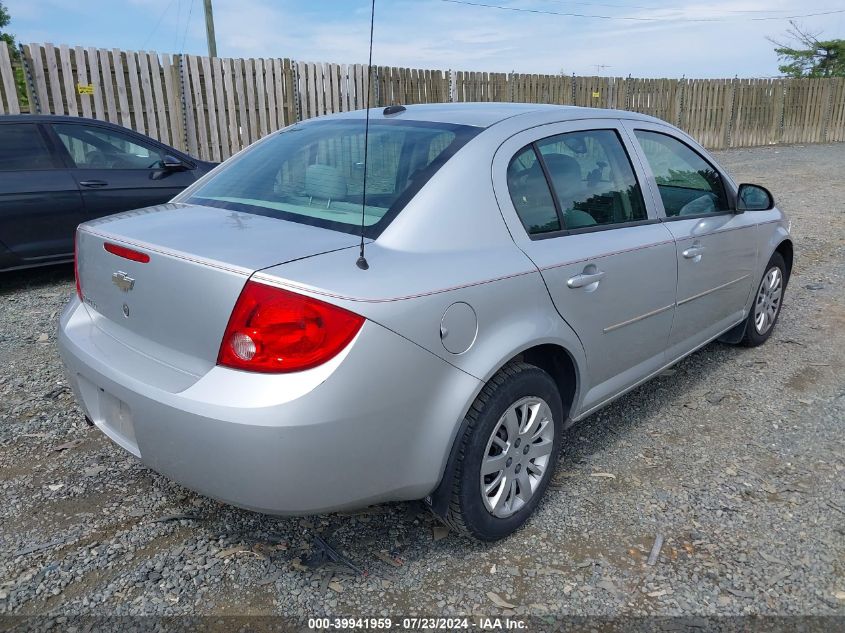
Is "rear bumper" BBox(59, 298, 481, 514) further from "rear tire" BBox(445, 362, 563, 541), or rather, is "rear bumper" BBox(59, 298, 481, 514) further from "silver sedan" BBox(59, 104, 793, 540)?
"rear tire" BBox(445, 362, 563, 541)

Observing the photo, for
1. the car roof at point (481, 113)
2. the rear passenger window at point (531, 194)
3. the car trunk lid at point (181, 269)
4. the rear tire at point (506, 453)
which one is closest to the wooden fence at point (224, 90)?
the car roof at point (481, 113)

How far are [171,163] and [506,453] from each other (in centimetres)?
520

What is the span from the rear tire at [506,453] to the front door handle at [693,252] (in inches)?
46.6

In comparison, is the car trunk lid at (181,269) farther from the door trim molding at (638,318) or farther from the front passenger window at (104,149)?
the front passenger window at (104,149)

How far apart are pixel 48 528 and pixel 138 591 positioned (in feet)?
2.00

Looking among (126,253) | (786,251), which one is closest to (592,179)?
(126,253)

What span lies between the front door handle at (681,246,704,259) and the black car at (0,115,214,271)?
16.1 ft

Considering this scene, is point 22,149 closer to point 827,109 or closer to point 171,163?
point 171,163

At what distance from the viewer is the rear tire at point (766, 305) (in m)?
4.45

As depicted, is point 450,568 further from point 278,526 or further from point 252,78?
point 252,78

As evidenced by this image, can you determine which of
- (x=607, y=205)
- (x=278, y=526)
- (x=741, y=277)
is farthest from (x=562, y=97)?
(x=278, y=526)

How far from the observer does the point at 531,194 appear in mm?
2639

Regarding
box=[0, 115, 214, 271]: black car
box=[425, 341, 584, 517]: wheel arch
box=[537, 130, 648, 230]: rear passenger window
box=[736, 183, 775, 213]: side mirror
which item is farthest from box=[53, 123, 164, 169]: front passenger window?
box=[736, 183, 775, 213]: side mirror

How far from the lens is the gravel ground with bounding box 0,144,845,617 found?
7.42 feet
